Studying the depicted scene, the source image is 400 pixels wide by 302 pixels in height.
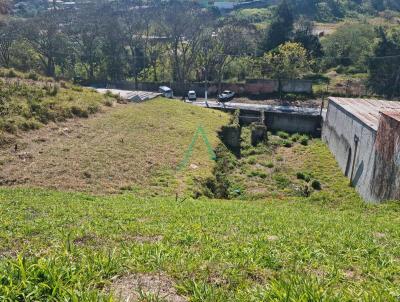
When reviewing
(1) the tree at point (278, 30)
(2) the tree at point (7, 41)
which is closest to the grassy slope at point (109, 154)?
(2) the tree at point (7, 41)

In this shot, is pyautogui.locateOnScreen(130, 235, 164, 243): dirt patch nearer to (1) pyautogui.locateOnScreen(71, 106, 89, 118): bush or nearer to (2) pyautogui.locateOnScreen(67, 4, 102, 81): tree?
(1) pyautogui.locateOnScreen(71, 106, 89, 118): bush

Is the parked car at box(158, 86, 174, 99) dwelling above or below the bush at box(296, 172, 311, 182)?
above

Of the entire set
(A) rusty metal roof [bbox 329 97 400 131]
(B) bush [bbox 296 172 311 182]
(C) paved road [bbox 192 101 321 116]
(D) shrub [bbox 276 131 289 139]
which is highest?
(A) rusty metal roof [bbox 329 97 400 131]

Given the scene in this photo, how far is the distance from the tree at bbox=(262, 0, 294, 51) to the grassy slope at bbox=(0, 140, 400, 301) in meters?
46.6

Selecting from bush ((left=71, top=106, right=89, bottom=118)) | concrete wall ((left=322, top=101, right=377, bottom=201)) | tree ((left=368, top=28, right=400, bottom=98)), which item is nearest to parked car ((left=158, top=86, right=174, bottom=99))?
bush ((left=71, top=106, right=89, bottom=118))

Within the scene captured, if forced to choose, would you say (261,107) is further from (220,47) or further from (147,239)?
(147,239)

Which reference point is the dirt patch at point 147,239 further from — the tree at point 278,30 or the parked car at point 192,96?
the tree at point 278,30

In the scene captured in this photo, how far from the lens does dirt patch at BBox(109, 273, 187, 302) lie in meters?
4.45

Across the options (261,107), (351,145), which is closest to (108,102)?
(261,107)

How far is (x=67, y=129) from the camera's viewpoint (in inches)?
874

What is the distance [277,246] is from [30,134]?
56.4ft

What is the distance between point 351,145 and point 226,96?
82.4 ft

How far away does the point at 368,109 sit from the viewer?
2281cm

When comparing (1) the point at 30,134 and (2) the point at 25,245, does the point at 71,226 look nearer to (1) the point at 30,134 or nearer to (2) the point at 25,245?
(2) the point at 25,245
